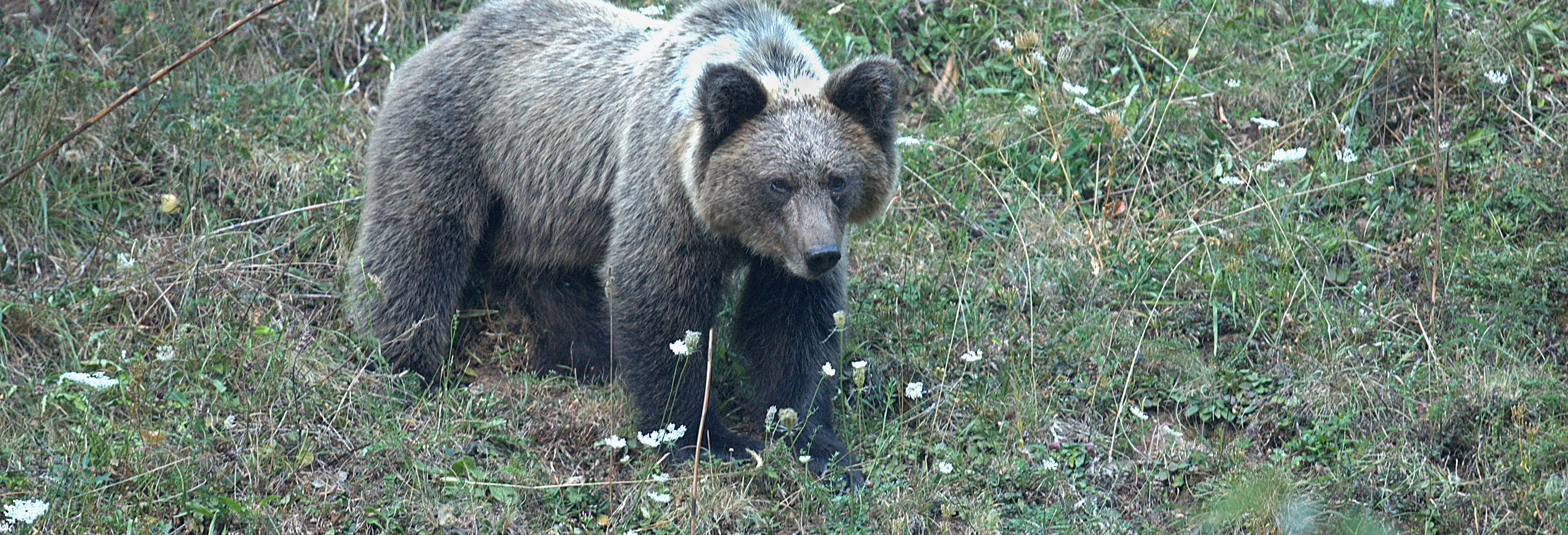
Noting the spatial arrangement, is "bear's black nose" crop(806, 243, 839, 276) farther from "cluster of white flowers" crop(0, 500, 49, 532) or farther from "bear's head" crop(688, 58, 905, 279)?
"cluster of white flowers" crop(0, 500, 49, 532)

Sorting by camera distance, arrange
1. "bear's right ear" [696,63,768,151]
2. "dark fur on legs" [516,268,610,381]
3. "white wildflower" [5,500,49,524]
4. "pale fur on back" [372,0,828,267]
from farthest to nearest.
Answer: "dark fur on legs" [516,268,610,381]
"pale fur on back" [372,0,828,267]
"bear's right ear" [696,63,768,151]
"white wildflower" [5,500,49,524]

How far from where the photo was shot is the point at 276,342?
16.3ft

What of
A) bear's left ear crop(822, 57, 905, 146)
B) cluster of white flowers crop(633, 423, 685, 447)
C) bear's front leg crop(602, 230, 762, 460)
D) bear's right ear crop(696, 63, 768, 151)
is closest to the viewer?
cluster of white flowers crop(633, 423, 685, 447)

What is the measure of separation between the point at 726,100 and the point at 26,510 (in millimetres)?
2513

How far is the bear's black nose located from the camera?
14.4 ft

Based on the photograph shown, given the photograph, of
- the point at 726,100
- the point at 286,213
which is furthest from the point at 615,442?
the point at 286,213

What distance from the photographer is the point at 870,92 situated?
468 centimetres

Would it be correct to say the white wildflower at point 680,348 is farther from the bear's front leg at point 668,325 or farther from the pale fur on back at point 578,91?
the pale fur on back at point 578,91

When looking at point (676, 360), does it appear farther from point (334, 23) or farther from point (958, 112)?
point (334, 23)

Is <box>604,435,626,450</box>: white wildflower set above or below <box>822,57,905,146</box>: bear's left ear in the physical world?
below

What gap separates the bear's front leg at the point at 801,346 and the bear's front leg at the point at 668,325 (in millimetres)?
201

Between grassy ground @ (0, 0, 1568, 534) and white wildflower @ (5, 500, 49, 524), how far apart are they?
0.52 feet

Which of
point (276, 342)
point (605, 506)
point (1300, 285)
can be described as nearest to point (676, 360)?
point (605, 506)

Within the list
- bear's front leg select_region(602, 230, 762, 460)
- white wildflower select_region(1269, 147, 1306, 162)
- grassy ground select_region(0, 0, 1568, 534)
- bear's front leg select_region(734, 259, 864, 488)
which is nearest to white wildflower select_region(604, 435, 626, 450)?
grassy ground select_region(0, 0, 1568, 534)
